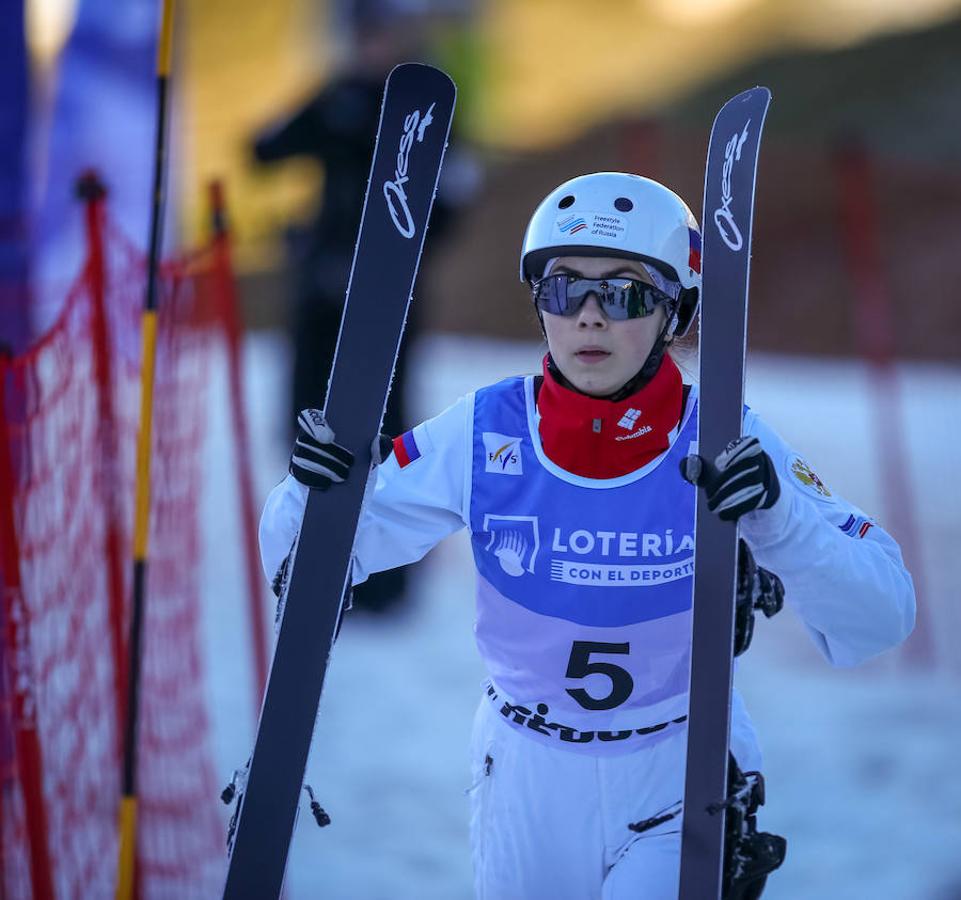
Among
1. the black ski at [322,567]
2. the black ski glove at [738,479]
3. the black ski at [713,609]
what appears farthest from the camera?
the black ski at [322,567]

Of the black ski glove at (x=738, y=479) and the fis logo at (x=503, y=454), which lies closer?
the black ski glove at (x=738, y=479)

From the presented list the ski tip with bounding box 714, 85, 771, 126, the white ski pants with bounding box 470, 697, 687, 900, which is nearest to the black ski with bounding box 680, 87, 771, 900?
the white ski pants with bounding box 470, 697, 687, 900

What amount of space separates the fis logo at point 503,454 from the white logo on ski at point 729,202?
23.9 inches

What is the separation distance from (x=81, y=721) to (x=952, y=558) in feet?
21.0

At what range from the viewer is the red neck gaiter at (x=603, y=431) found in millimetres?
2877

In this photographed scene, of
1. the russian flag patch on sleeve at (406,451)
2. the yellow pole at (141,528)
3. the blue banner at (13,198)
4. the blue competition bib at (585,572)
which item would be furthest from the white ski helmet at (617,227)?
the blue banner at (13,198)

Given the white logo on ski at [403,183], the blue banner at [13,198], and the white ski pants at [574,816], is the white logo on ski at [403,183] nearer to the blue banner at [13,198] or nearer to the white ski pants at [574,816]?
the white ski pants at [574,816]

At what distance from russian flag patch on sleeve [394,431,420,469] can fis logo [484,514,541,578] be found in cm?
21

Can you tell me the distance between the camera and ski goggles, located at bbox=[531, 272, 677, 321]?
2875 millimetres

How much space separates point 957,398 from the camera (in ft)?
40.0

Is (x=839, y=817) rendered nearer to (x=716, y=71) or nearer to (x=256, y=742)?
(x=256, y=742)

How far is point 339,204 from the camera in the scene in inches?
301

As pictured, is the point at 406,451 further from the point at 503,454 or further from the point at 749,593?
the point at 749,593

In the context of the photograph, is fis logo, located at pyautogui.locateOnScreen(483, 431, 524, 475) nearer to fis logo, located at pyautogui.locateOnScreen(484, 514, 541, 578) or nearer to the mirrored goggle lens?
fis logo, located at pyautogui.locateOnScreen(484, 514, 541, 578)
